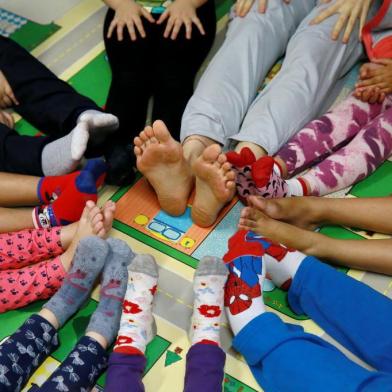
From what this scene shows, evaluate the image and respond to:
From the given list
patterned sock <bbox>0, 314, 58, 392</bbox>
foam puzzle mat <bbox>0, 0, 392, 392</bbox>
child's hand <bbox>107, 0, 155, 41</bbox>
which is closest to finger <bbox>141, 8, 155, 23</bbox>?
child's hand <bbox>107, 0, 155, 41</bbox>

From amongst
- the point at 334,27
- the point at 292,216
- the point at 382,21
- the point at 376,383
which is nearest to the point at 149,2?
the point at 334,27

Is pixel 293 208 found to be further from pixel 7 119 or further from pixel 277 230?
pixel 7 119

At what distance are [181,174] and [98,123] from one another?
21 centimetres

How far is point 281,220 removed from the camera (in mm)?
1185

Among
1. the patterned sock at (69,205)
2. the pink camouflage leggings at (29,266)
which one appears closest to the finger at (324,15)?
the patterned sock at (69,205)

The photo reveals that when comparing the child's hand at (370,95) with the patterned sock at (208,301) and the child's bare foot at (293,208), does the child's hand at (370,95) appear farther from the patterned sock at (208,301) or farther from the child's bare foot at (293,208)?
the patterned sock at (208,301)

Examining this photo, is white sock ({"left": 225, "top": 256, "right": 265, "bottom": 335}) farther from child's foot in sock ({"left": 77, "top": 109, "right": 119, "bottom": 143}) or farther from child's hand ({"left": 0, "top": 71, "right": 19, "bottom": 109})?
child's hand ({"left": 0, "top": 71, "right": 19, "bottom": 109})

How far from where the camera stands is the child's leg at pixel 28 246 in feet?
3.81

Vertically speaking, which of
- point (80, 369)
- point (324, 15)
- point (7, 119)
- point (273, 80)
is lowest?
point (80, 369)

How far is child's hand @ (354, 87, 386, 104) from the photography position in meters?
1.33

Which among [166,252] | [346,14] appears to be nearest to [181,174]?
[166,252]

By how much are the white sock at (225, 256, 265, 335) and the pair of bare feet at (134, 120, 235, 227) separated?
0.14 metres

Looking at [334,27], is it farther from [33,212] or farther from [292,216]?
[33,212]

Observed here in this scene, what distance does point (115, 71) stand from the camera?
4.66ft
